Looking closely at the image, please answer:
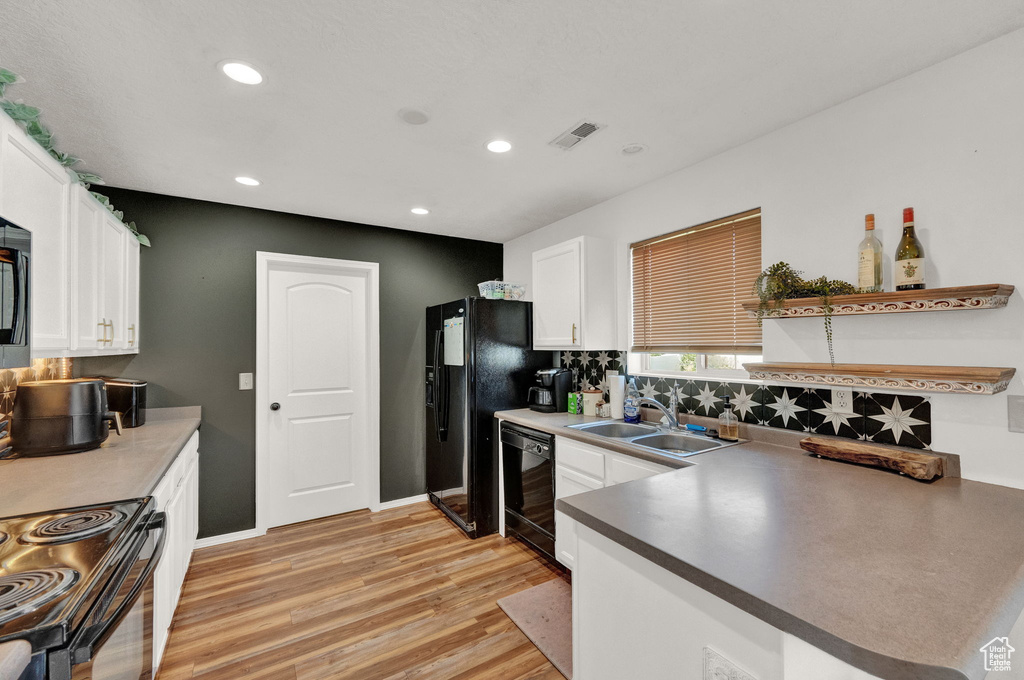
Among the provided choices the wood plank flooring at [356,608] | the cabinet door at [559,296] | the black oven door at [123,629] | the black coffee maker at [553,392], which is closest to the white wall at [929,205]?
the cabinet door at [559,296]

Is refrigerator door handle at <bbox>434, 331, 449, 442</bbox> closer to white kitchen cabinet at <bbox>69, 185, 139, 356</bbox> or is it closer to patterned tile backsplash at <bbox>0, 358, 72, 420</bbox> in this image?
white kitchen cabinet at <bbox>69, 185, 139, 356</bbox>

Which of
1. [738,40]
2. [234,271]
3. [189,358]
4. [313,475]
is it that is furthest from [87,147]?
[738,40]

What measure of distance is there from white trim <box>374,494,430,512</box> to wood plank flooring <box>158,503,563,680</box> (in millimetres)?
328

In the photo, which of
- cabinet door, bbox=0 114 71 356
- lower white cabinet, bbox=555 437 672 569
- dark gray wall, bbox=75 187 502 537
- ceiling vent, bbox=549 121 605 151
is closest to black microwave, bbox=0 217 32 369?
cabinet door, bbox=0 114 71 356

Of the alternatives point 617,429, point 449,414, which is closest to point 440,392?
point 449,414

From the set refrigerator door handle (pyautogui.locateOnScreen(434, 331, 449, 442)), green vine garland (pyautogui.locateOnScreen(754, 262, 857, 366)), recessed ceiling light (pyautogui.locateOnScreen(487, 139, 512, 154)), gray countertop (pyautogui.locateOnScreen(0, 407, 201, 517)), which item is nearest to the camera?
gray countertop (pyautogui.locateOnScreen(0, 407, 201, 517))

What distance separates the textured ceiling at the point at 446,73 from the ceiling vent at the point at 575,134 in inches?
1.9

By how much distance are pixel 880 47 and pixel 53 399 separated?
3.58 meters

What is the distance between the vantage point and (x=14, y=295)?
4.47 ft

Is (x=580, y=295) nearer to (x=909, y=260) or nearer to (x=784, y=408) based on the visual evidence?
(x=784, y=408)

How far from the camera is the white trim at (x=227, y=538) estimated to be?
3038 mm

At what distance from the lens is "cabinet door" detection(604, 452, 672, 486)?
2025 millimetres

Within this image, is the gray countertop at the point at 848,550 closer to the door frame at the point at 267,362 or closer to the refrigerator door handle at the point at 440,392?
the refrigerator door handle at the point at 440,392

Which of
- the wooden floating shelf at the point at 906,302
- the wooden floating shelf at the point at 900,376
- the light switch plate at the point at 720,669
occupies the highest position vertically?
the wooden floating shelf at the point at 906,302
